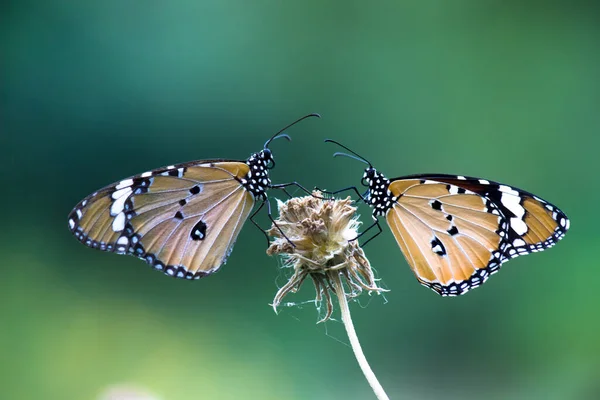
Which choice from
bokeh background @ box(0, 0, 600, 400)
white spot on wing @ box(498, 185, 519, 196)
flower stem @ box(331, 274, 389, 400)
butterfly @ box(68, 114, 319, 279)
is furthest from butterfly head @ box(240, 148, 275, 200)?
bokeh background @ box(0, 0, 600, 400)

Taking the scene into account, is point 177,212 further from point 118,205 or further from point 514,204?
point 514,204

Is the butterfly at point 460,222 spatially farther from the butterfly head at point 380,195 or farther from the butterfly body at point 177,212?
the butterfly body at point 177,212

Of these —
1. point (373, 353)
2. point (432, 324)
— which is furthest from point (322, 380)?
point (432, 324)

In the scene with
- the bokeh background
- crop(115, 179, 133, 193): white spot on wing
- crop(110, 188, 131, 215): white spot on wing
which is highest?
the bokeh background

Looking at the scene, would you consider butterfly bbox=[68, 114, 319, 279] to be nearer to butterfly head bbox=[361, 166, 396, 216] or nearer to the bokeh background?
butterfly head bbox=[361, 166, 396, 216]

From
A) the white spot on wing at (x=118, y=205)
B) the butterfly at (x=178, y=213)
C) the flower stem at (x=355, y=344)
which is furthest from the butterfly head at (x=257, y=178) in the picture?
the flower stem at (x=355, y=344)

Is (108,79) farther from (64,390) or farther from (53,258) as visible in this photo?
(64,390)
